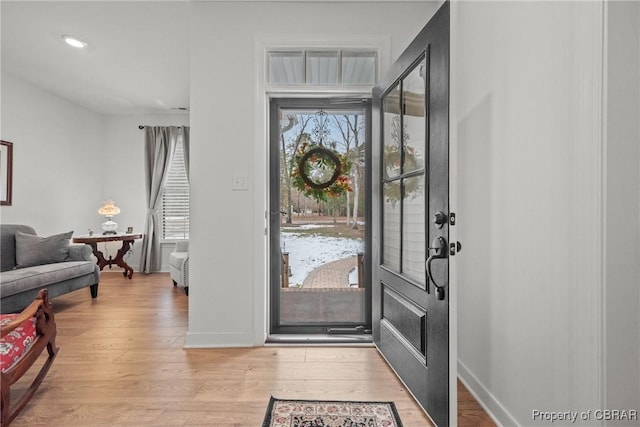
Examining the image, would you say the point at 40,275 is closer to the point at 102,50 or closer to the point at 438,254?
the point at 102,50

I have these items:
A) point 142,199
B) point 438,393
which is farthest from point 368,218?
point 142,199

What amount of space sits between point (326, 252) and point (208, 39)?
1863 millimetres

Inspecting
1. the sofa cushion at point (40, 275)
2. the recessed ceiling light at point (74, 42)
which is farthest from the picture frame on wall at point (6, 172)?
the recessed ceiling light at point (74, 42)

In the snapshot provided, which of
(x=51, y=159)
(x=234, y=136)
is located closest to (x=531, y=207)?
(x=234, y=136)

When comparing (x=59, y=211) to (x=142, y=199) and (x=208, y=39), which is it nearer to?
(x=142, y=199)

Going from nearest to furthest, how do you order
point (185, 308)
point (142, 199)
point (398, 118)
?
point (398, 118), point (185, 308), point (142, 199)

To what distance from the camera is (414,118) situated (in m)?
1.88

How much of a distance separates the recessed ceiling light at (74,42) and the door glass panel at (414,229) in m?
3.46

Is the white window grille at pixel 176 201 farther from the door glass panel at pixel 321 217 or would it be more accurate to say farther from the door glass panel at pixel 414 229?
the door glass panel at pixel 414 229

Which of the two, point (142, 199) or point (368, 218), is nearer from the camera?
point (368, 218)

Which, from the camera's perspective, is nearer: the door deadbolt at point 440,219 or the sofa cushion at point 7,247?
the door deadbolt at point 440,219

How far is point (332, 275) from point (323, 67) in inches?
65.4

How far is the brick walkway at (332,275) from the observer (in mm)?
2857

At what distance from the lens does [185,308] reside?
3605 mm
